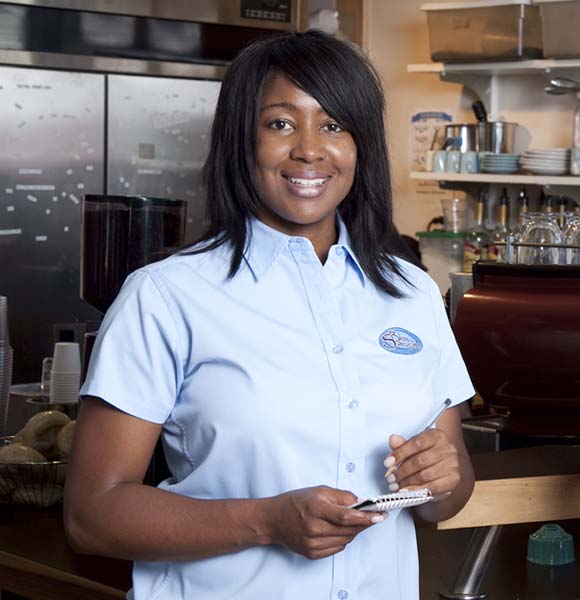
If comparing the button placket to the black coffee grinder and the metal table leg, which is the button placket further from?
the black coffee grinder

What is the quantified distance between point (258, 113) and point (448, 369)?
0.37m

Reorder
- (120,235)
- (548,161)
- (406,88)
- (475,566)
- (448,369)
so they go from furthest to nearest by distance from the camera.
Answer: (406,88)
(548,161)
(120,235)
(475,566)
(448,369)

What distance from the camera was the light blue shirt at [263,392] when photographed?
1170 millimetres

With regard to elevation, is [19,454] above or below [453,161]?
below

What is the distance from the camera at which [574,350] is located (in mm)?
1546

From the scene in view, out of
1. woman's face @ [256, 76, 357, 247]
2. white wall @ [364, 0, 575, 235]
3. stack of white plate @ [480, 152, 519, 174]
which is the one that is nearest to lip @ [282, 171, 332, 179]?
woman's face @ [256, 76, 357, 247]

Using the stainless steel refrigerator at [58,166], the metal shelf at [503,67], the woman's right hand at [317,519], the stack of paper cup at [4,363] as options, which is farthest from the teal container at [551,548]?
the metal shelf at [503,67]

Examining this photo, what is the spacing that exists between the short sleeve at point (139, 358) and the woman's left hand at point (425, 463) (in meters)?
0.24

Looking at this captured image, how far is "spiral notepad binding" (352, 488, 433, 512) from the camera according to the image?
110 cm

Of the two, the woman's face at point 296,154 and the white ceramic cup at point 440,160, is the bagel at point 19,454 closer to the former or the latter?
the woman's face at point 296,154

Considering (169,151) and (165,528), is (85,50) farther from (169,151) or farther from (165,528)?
(165,528)

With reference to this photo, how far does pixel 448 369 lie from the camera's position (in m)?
1.36

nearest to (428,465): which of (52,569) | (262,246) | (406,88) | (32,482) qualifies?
(262,246)

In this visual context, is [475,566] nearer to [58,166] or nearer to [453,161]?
[58,166]
